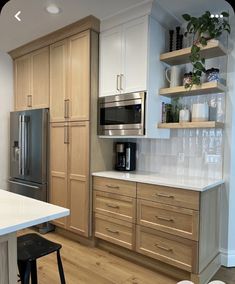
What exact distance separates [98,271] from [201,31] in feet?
7.98

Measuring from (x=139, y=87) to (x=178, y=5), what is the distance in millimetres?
862

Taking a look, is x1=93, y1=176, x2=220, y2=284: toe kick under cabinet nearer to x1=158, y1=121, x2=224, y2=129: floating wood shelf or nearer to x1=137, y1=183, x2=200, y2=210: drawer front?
x1=137, y1=183, x2=200, y2=210: drawer front

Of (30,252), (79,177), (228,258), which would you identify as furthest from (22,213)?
(228,258)

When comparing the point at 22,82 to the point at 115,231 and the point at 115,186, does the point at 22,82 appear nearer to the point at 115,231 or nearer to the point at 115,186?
the point at 115,186

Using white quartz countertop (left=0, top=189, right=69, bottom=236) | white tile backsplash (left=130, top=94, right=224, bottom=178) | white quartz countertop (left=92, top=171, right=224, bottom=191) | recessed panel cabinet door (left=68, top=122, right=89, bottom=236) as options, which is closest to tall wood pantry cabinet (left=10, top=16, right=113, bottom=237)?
recessed panel cabinet door (left=68, top=122, right=89, bottom=236)

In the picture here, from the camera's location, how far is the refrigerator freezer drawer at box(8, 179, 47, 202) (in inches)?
127

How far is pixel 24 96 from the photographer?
11.9 feet

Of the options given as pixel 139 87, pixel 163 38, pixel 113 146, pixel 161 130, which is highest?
pixel 163 38

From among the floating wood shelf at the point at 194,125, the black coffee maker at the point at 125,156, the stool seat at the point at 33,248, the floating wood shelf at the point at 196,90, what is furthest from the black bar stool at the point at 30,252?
the floating wood shelf at the point at 196,90

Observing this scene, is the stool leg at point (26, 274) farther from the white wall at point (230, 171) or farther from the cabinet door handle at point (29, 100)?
the cabinet door handle at point (29, 100)

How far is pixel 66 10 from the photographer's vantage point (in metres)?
2.53

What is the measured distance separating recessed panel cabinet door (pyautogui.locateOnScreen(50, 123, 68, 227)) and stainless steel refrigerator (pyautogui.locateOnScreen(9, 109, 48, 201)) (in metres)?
0.09

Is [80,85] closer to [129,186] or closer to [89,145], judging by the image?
[89,145]

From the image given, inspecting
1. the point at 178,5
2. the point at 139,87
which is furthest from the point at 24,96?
the point at 178,5
